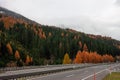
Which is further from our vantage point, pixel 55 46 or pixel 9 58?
pixel 55 46

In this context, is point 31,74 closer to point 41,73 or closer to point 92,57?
point 41,73

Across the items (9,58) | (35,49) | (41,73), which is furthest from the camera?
(35,49)

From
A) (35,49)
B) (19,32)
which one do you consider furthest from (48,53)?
(19,32)

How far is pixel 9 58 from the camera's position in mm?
129000

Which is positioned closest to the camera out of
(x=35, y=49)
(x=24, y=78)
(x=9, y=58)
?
(x=24, y=78)

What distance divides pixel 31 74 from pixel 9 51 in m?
103

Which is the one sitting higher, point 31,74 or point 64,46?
point 64,46

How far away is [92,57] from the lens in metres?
195

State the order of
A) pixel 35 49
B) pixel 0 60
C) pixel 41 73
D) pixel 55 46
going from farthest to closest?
1. pixel 55 46
2. pixel 35 49
3. pixel 0 60
4. pixel 41 73

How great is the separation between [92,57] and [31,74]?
16214cm

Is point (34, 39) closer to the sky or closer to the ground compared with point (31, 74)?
closer to the sky

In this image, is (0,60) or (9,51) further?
(9,51)

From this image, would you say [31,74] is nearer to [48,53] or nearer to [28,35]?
[48,53]

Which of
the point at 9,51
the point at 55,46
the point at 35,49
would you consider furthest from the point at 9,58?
the point at 55,46
